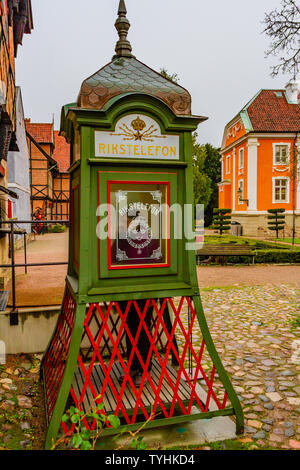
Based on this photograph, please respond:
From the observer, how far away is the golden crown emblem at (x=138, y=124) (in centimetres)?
333

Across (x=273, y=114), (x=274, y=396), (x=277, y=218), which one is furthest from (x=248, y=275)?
(x=273, y=114)

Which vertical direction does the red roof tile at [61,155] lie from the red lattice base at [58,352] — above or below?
above

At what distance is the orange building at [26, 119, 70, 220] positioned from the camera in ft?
85.6

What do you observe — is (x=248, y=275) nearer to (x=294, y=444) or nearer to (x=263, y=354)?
(x=263, y=354)

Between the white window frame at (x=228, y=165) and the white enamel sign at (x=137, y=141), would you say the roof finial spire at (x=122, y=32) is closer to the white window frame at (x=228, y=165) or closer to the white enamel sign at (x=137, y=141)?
the white enamel sign at (x=137, y=141)

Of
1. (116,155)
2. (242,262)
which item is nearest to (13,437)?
(116,155)

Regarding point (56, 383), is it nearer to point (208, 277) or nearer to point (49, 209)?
point (208, 277)

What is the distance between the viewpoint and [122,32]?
366 cm

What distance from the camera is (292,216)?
92.9 ft

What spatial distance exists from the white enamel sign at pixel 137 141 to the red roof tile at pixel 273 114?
87.1ft

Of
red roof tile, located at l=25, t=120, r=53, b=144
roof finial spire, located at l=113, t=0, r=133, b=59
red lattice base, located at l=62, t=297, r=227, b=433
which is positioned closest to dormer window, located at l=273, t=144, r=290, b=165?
red roof tile, located at l=25, t=120, r=53, b=144

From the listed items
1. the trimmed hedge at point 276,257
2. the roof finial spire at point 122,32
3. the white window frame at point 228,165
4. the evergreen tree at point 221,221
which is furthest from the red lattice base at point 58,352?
the white window frame at point 228,165
